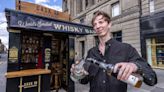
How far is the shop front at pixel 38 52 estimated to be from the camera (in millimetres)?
5147

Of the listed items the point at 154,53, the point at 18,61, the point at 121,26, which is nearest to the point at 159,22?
the point at 154,53

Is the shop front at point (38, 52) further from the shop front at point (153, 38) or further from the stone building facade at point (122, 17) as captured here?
the shop front at point (153, 38)

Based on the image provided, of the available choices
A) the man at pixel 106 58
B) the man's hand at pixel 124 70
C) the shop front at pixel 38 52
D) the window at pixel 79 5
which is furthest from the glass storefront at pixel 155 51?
the window at pixel 79 5

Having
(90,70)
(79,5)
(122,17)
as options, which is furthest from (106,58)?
(79,5)

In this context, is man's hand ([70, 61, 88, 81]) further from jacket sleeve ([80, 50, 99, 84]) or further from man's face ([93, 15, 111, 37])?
man's face ([93, 15, 111, 37])

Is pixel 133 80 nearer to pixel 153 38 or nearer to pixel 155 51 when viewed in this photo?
pixel 153 38

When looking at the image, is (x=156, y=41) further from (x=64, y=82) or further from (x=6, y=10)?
(x=6, y=10)

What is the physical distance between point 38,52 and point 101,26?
515 cm

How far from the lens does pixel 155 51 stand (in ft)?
52.4

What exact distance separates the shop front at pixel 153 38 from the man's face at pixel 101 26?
14157 mm

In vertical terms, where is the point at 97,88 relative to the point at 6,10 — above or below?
below

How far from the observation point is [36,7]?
6242 mm

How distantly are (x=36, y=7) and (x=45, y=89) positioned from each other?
9.11 feet

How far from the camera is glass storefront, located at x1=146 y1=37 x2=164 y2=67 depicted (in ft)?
50.6
